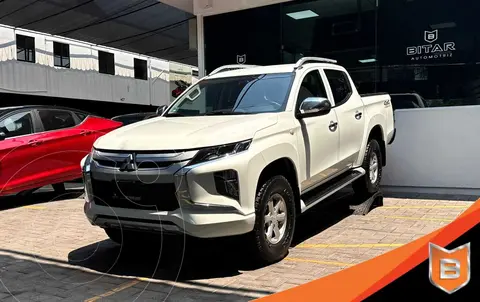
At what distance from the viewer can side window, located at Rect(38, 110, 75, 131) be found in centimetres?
811

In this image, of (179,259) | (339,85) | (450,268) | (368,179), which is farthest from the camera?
(368,179)

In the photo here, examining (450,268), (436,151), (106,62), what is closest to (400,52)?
(436,151)

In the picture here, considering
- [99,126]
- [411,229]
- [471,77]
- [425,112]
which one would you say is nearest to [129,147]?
[411,229]

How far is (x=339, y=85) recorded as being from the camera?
645 cm

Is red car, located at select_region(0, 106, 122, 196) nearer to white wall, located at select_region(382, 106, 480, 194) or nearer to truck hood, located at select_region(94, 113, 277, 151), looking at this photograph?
truck hood, located at select_region(94, 113, 277, 151)

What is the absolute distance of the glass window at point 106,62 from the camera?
27.7 metres

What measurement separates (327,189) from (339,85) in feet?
5.63

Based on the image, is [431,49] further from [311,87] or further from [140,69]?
[140,69]

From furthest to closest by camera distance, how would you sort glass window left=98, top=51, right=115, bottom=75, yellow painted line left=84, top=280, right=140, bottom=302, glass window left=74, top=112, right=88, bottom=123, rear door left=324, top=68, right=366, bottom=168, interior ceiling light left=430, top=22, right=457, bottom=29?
1. glass window left=98, top=51, right=115, bottom=75
2. interior ceiling light left=430, top=22, right=457, bottom=29
3. glass window left=74, top=112, right=88, bottom=123
4. rear door left=324, top=68, right=366, bottom=168
5. yellow painted line left=84, top=280, right=140, bottom=302

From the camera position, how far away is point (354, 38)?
1019 centimetres

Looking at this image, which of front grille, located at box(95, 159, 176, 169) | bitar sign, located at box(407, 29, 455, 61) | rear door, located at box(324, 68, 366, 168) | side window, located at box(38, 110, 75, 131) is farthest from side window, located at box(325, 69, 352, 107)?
side window, located at box(38, 110, 75, 131)

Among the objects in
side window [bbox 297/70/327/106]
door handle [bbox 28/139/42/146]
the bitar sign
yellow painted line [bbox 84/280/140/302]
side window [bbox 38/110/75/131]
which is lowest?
yellow painted line [bbox 84/280/140/302]

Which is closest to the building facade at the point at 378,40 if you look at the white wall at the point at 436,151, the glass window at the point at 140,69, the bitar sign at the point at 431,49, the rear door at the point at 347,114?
the bitar sign at the point at 431,49

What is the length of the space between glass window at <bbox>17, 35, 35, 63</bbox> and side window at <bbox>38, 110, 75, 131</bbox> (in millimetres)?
17030
